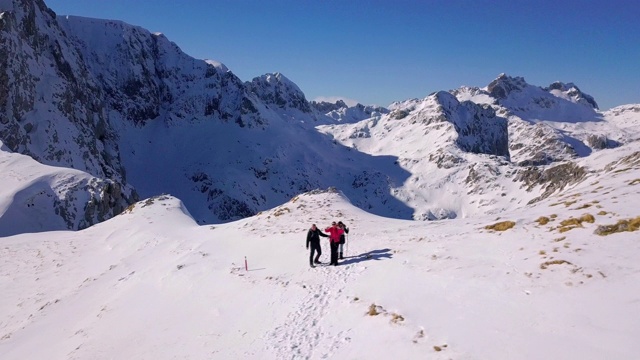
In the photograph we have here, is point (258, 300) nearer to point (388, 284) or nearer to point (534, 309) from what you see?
point (388, 284)

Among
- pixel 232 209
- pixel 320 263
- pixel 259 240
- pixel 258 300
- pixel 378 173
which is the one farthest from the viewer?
pixel 378 173

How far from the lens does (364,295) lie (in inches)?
478

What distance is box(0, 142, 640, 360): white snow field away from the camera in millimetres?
8570

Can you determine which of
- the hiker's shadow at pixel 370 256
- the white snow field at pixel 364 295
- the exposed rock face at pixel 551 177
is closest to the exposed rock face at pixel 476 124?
the exposed rock face at pixel 551 177

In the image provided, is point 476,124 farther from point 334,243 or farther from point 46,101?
point 334,243

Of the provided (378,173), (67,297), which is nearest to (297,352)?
(67,297)

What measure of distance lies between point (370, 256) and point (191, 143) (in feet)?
397

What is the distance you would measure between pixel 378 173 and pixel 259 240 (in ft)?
383

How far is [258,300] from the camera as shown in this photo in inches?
537

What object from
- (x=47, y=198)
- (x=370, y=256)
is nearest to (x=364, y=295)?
(x=370, y=256)

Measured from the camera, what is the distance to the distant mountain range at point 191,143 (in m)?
71.0

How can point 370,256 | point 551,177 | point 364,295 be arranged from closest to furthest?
point 364,295 → point 370,256 → point 551,177

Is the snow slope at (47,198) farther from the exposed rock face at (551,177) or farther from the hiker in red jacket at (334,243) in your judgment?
the exposed rock face at (551,177)

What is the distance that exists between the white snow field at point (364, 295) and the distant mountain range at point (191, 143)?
91.0ft
